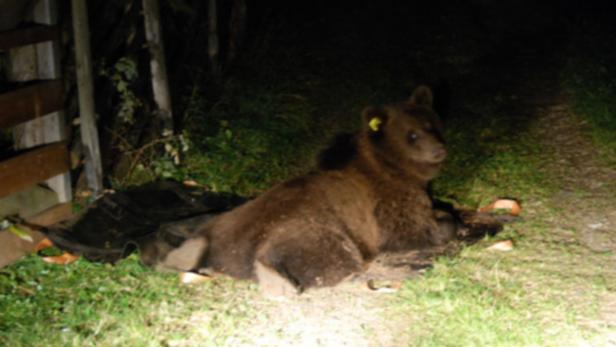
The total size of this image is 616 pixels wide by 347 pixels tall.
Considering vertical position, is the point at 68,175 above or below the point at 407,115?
below

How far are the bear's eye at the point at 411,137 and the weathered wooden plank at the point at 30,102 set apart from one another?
3.47 m

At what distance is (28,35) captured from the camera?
7.26m

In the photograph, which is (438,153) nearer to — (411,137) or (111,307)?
(411,137)

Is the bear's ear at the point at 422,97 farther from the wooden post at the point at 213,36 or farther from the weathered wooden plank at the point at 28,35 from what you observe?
the wooden post at the point at 213,36

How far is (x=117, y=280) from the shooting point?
6871 mm

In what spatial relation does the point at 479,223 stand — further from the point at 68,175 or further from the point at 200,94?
the point at 200,94

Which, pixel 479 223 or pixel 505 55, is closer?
pixel 479 223

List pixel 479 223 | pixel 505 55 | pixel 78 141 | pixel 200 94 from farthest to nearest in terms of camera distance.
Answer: pixel 505 55, pixel 200 94, pixel 78 141, pixel 479 223

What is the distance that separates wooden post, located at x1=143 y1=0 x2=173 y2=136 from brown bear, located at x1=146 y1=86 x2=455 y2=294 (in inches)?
87.8

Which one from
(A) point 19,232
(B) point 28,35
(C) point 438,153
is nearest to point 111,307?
(A) point 19,232

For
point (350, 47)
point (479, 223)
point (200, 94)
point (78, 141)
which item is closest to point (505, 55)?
point (350, 47)

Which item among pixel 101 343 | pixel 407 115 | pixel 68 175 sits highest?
pixel 407 115

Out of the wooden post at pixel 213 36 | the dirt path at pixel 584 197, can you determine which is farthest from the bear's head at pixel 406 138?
the wooden post at pixel 213 36

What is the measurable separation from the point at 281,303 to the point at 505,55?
9100 millimetres
